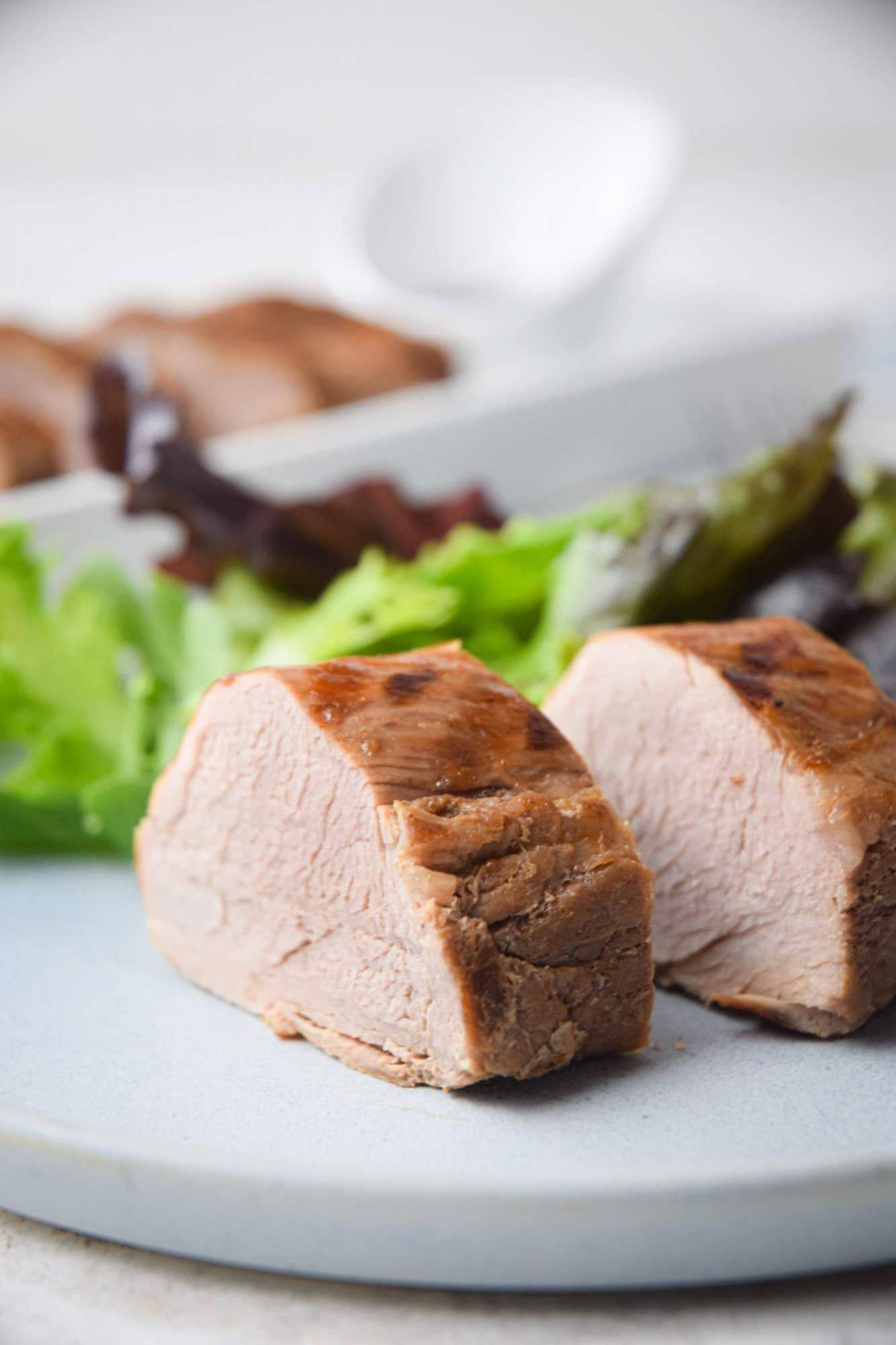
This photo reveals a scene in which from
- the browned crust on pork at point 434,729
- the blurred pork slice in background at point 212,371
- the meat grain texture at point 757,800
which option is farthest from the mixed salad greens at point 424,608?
the blurred pork slice in background at point 212,371

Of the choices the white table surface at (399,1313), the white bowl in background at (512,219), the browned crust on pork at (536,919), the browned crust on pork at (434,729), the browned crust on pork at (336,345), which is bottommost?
the white table surface at (399,1313)

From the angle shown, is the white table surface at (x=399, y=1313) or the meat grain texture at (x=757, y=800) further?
the meat grain texture at (x=757, y=800)

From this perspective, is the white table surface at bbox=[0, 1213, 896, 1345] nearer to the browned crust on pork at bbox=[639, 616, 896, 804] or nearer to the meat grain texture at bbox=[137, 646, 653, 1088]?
the meat grain texture at bbox=[137, 646, 653, 1088]

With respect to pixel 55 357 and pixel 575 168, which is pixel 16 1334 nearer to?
pixel 55 357

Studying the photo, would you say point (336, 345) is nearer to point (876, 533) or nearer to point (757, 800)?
point (876, 533)

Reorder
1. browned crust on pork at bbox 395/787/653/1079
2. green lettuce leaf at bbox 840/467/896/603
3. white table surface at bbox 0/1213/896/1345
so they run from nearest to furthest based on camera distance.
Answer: white table surface at bbox 0/1213/896/1345
browned crust on pork at bbox 395/787/653/1079
green lettuce leaf at bbox 840/467/896/603

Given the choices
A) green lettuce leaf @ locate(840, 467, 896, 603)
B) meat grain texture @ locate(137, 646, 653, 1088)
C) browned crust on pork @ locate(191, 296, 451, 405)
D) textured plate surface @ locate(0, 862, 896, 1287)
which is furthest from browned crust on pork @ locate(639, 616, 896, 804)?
browned crust on pork @ locate(191, 296, 451, 405)

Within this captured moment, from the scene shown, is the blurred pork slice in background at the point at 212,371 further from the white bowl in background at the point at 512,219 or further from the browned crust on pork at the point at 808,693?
the browned crust on pork at the point at 808,693
